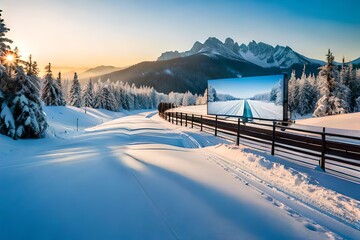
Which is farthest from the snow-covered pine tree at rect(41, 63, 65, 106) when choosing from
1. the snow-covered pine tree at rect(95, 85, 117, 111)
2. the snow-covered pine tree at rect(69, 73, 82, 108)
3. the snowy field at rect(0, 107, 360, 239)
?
the snowy field at rect(0, 107, 360, 239)

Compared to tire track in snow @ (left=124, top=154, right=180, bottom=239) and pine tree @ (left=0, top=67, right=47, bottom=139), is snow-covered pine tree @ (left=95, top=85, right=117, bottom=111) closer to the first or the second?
pine tree @ (left=0, top=67, right=47, bottom=139)

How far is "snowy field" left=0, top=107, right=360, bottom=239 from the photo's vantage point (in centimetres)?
408

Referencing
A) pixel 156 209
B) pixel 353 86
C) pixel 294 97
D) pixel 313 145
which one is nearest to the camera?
pixel 156 209

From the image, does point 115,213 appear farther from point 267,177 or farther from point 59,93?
point 59,93

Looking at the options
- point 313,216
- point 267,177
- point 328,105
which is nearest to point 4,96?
point 267,177

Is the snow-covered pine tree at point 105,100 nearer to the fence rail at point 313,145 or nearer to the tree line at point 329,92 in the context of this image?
the tree line at point 329,92

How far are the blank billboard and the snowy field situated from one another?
13.2m

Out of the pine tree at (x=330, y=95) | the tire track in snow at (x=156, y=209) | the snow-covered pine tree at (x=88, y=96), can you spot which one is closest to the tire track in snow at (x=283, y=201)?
the tire track in snow at (x=156, y=209)

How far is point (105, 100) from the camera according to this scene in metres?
87.1

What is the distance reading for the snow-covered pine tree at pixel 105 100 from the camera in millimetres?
86275

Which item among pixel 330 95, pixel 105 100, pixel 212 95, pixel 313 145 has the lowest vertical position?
pixel 313 145

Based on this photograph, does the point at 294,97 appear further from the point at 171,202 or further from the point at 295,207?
the point at 171,202

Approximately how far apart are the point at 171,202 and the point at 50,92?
6433 cm

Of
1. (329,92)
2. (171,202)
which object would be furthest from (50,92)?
(171,202)
